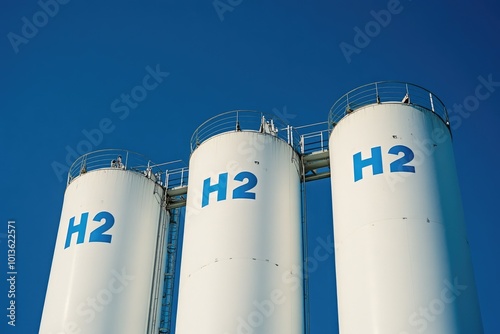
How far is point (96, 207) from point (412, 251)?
9.62m

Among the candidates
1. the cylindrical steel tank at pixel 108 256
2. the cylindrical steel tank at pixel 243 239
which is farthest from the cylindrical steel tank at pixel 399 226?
the cylindrical steel tank at pixel 108 256

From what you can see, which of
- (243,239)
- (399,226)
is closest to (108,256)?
(243,239)

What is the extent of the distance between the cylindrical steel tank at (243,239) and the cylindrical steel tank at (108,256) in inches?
84.6

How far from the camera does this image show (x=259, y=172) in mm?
17812

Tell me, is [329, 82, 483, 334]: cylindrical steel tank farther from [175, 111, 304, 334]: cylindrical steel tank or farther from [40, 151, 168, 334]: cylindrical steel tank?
[40, 151, 168, 334]: cylindrical steel tank

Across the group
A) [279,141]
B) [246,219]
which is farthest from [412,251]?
[279,141]

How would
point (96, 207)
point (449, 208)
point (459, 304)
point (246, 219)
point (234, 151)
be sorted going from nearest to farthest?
1. point (459, 304)
2. point (449, 208)
3. point (246, 219)
4. point (234, 151)
5. point (96, 207)

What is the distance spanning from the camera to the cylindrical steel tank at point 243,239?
1562cm

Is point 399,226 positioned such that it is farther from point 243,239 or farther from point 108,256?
→ point 108,256

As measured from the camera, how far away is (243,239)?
1655 cm

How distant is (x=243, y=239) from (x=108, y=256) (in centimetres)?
452

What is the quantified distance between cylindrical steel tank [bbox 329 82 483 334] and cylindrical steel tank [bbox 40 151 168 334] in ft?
20.1

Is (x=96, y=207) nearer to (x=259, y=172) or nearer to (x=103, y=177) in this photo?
(x=103, y=177)

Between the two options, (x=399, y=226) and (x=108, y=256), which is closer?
(x=399, y=226)
